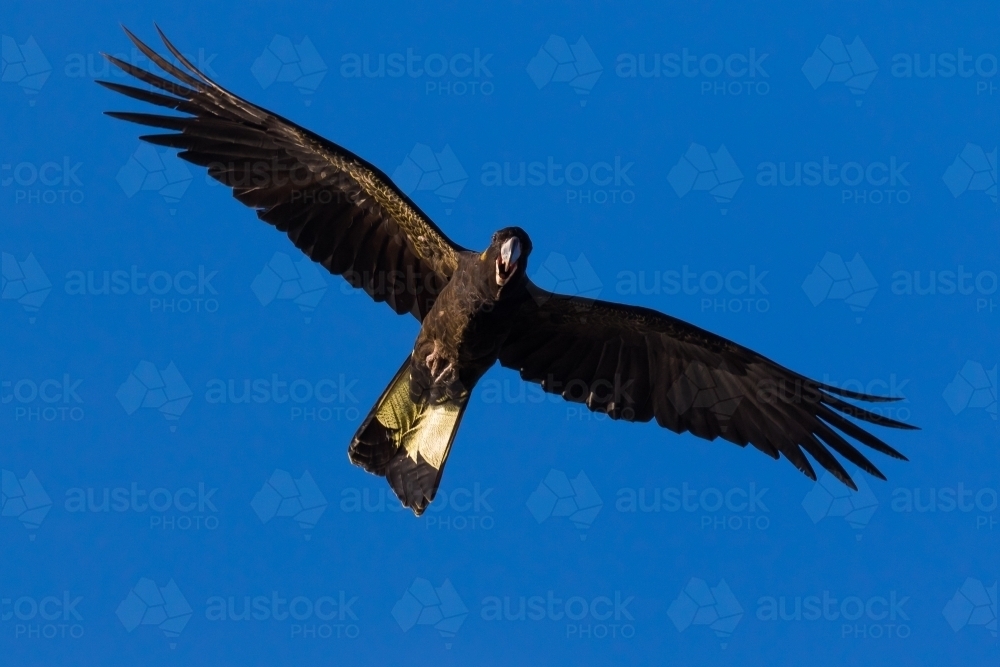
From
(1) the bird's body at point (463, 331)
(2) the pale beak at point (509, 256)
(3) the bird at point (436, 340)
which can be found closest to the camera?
(2) the pale beak at point (509, 256)

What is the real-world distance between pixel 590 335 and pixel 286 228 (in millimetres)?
3243

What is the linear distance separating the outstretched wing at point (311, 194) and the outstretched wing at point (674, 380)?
1.21 metres

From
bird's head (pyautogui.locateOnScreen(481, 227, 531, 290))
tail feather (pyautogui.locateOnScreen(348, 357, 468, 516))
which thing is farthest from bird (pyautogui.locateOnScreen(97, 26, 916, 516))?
bird's head (pyautogui.locateOnScreen(481, 227, 531, 290))

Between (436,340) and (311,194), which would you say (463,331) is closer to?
(436,340)

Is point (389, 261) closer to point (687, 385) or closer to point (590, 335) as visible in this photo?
point (590, 335)

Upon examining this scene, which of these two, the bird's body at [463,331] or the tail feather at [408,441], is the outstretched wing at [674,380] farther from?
the tail feather at [408,441]

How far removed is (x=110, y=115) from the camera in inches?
511

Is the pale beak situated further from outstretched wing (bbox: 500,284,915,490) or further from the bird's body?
outstretched wing (bbox: 500,284,915,490)

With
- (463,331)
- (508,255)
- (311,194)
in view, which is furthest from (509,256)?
(311,194)

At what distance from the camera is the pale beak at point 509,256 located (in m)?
12.3

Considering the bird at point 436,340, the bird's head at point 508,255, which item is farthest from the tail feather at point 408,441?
the bird's head at point 508,255

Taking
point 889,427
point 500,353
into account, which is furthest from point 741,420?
point 500,353

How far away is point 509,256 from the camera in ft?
40.3

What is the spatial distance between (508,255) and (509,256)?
1 centimetres
